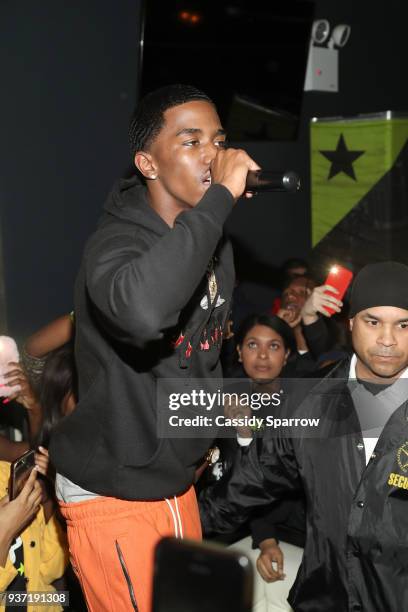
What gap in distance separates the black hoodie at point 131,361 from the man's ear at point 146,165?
0.04 metres

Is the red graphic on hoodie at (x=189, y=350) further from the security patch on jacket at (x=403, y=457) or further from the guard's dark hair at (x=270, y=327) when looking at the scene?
the guard's dark hair at (x=270, y=327)

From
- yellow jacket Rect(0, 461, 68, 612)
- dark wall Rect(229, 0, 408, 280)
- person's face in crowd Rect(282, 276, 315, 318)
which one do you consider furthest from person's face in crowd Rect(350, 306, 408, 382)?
dark wall Rect(229, 0, 408, 280)

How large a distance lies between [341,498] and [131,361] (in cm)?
61

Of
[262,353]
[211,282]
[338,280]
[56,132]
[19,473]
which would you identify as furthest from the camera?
[56,132]

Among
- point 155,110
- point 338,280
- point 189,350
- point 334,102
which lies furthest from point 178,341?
point 334,102

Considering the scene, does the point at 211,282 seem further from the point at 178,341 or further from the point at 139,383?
the point at 139,383

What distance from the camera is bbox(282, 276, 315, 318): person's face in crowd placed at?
3625 mm

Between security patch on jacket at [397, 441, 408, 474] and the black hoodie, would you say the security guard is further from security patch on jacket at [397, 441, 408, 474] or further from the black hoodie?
the black hoodie

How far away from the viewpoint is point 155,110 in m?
1.45

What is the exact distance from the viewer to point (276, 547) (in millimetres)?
2500

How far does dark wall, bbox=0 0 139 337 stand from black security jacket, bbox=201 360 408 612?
6.80 feet

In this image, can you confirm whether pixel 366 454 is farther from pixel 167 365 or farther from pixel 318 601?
pixel 167 365

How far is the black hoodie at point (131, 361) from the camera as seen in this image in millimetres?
1184

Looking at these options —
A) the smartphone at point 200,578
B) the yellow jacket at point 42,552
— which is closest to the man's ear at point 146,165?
the smartphone at point 200,578
